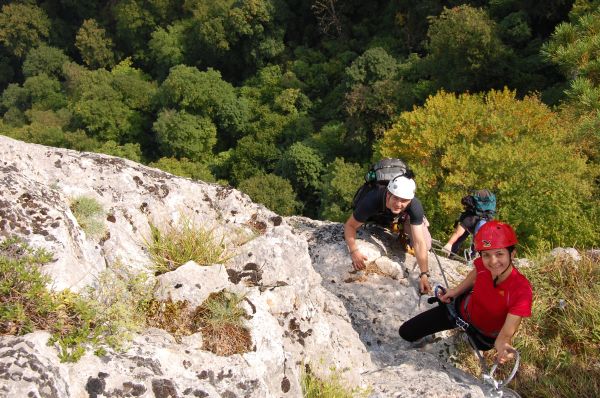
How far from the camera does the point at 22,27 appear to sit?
4928cm

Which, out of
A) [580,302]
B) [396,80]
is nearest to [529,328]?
[580,302]

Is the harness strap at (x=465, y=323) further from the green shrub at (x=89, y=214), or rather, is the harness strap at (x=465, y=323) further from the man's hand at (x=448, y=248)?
the green shrub at (x=89, y=214)

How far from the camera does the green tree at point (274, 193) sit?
30109mm

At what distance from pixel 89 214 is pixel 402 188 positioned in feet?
9.87

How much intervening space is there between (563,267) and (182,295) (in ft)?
16.4

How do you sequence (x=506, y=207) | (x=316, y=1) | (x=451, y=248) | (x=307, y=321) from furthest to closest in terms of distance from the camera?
(x=316, y=1) → (x=506, y=207) → (x=451, y=248) → (x=307, y=321)

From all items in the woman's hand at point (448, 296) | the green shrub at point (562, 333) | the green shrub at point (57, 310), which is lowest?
the green shrub at point (562, 333)

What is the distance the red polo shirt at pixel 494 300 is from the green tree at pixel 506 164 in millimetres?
11470

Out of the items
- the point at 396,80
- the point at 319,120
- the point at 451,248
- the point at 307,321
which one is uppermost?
the point at 307,321

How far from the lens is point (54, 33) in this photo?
51.9 metres

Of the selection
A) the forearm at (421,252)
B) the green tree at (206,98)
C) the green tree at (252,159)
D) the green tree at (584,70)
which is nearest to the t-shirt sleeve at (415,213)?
the forearm at (421,252)

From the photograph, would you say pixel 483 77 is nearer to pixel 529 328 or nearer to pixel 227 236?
pixel 529 328

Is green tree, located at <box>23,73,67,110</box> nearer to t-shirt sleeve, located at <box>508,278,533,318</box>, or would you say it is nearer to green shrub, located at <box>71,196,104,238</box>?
green shrub, located at <box>71,196,104,238</box>

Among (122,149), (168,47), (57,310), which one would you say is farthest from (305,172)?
(57,310)
